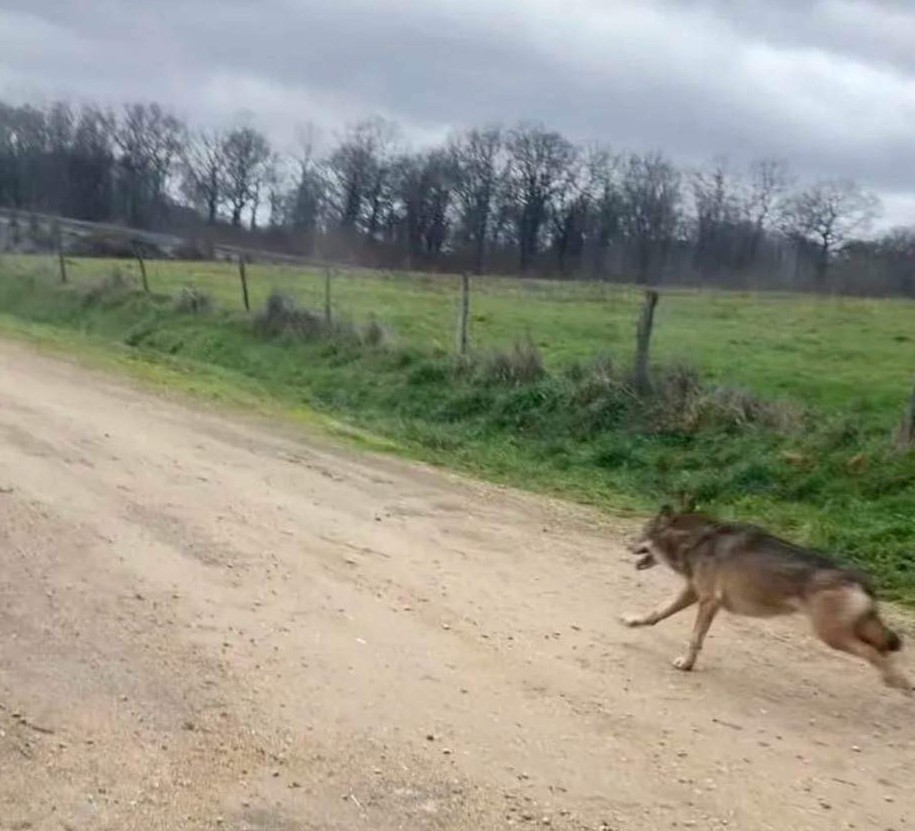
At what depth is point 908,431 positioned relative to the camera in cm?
1123

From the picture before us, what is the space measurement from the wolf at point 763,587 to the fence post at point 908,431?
441cm

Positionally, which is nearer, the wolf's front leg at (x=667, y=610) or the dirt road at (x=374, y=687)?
the dirt road at (x=374, y=687)

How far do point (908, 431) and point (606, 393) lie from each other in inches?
150

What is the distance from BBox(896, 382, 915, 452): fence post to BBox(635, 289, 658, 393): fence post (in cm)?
344

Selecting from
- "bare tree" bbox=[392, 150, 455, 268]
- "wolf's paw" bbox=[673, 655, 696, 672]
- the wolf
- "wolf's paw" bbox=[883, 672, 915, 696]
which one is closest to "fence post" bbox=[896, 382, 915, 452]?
the wolf

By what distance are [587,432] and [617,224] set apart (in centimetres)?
5349

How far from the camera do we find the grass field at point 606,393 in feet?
36.5

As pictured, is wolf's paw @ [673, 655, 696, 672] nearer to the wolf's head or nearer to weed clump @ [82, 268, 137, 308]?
the wolf's head

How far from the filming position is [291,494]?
9914 mm

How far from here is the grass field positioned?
1113cm

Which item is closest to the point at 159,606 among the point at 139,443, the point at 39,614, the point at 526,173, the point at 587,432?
the point at 39,614

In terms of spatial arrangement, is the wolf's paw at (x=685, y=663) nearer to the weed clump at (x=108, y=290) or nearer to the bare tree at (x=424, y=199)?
the weed clump at (x=108, y=290)

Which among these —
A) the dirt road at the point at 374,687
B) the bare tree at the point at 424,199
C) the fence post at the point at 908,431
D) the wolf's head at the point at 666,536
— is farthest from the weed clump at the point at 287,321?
the bare tree at the point at 424,199

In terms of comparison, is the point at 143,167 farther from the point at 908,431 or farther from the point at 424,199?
the point at 908,431
